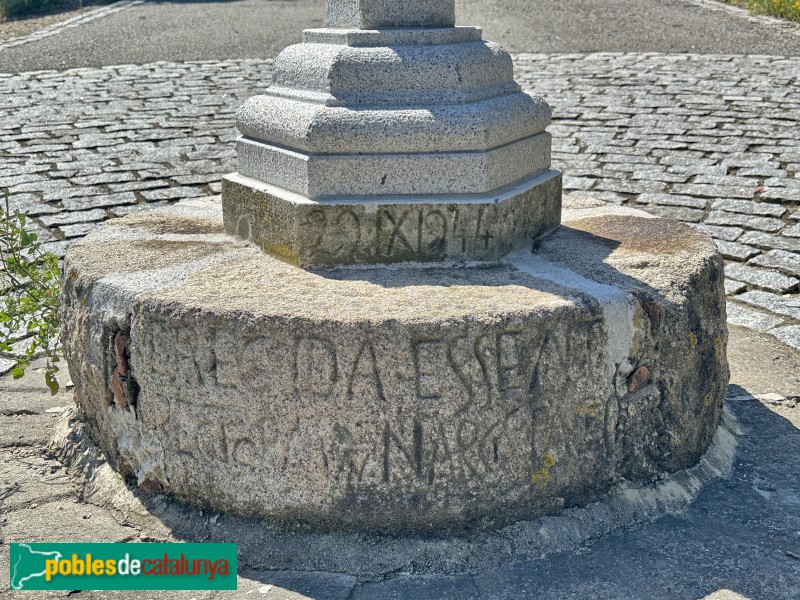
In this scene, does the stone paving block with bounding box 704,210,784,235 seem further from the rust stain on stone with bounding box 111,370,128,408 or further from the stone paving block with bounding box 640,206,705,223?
the rust stain on stone with bounding box 111,370,128,408

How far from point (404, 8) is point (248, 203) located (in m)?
0.82

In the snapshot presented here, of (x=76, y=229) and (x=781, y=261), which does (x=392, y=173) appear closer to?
(x=781, y=261)

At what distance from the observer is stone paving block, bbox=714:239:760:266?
16.2 feet

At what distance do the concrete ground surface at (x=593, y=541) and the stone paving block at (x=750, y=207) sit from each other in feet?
8.22

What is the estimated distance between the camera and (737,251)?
5.02m

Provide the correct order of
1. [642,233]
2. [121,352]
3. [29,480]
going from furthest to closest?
[642,233] → [29,480] → [121,352]

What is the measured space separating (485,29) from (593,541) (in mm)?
9930

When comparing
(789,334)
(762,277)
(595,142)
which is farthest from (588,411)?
(595,142)

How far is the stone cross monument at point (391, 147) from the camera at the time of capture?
9.40ft

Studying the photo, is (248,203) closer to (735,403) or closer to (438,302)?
(438,302)

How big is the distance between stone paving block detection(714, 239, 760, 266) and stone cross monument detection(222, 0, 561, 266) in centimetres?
233

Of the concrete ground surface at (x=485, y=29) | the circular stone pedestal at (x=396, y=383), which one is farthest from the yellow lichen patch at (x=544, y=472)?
the concrete ground surface at (x=485, y=29)

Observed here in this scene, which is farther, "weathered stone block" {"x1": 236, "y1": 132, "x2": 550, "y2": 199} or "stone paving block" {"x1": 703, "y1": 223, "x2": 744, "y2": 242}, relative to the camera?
"stone paving block" {"x1": 703, "y1": 223, "x2": 744, "y2": 242}

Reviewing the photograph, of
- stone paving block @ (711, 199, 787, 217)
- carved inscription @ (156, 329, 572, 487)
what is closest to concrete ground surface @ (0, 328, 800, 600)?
carved inscription @ (156, 329, 572, 487)
